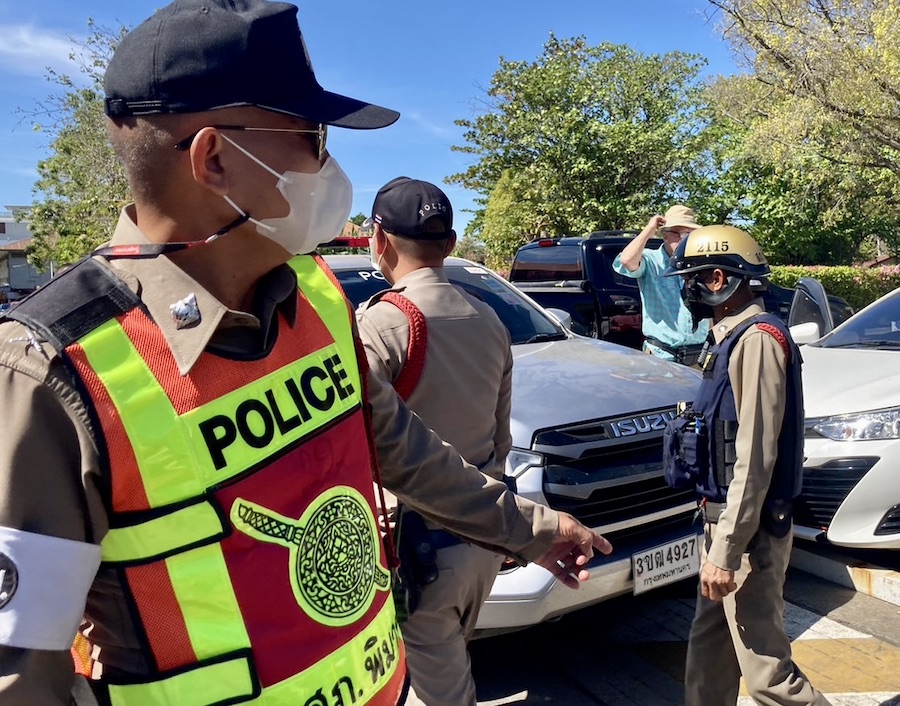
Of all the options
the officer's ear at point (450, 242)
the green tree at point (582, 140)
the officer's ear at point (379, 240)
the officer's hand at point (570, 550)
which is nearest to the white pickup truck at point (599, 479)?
the officer's ear at point (450, 242)

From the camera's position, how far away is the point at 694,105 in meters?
22.0

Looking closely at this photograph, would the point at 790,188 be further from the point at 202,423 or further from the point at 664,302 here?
the point at 202,423

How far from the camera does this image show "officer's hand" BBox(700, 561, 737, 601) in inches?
101

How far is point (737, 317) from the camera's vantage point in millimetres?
2764

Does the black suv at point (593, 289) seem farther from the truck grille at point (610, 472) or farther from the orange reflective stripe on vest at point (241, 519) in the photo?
the orange reflective stripe on vest at point (241, 519)

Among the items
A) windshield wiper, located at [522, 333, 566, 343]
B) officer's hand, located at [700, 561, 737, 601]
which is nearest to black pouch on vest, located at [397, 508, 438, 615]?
officer's hand, located at [700, 561, 737, 601]

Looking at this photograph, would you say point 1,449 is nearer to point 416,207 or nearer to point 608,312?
point 416,207

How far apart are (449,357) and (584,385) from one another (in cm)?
132

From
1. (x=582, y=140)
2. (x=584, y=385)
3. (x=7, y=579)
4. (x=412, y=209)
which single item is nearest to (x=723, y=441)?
(x=584, y=385)

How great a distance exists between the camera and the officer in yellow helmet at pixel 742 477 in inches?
99.9

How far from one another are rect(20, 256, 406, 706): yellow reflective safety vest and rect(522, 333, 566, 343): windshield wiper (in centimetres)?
332

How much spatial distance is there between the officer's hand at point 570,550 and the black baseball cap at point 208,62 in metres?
1.13

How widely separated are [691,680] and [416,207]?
1970 mm

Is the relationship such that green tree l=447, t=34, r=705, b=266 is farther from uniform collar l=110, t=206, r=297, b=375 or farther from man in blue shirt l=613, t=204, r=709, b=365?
uniform collar l=110, t=206, r=297, b=375
